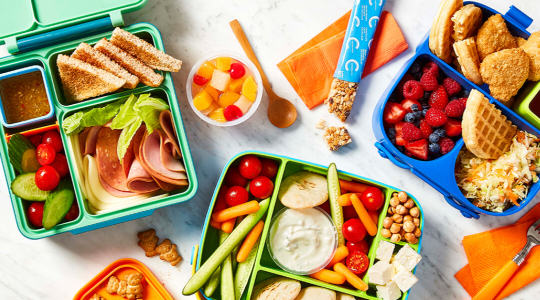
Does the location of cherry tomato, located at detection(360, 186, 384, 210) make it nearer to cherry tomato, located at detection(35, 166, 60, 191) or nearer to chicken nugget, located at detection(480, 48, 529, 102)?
chicken nugget, located at detection(480, 48, 529, 102)

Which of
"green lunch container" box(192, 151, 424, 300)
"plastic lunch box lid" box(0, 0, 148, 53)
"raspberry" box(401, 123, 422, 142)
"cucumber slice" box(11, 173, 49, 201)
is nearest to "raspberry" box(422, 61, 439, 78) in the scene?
"raspberry" box(401, 123, 422, 142)

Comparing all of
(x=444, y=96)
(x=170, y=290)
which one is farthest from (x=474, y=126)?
(x=170, y=290)

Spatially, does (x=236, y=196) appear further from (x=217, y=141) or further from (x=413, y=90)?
(x=413, y=90)

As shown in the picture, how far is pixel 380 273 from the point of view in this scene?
149 centimetres

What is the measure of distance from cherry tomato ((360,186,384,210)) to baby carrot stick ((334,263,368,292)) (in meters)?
0.30

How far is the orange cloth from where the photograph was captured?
1.77 metres

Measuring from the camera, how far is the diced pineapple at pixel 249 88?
167cm

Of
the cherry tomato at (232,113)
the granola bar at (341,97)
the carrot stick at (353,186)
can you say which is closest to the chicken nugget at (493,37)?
the granola bar at (341,97)

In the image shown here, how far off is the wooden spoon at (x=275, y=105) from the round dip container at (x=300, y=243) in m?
0.46

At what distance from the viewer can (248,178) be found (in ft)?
5.27

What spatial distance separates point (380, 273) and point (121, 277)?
1.30 metres

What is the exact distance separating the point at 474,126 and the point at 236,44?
121 cm

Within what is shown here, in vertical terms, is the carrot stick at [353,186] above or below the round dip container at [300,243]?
Answer: above

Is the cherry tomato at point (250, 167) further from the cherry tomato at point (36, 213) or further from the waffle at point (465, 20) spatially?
the waffle at point (465, 20)
